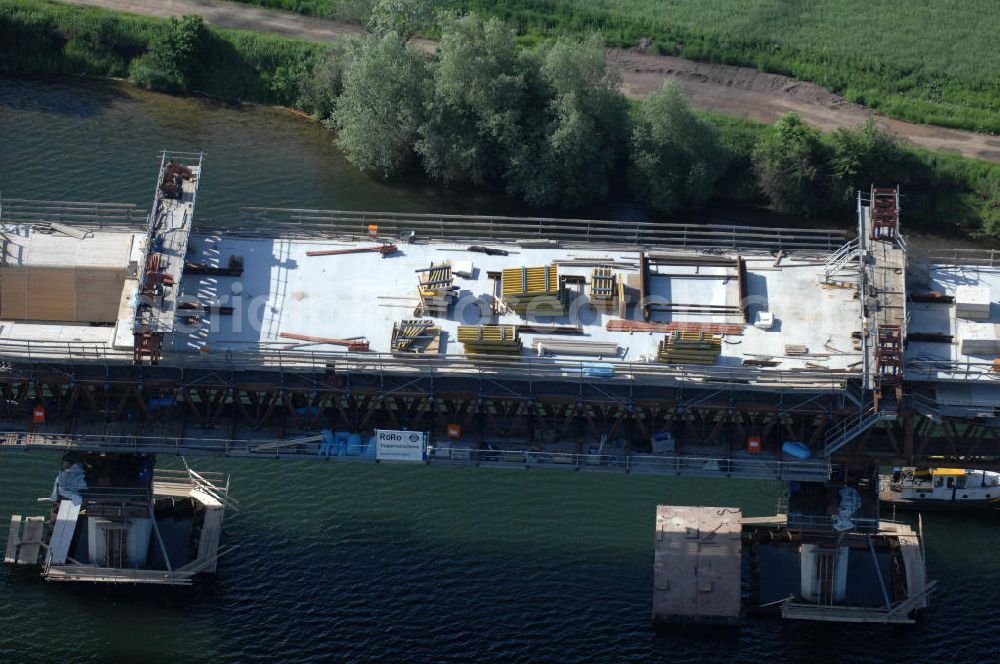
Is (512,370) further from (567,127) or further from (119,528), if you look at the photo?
(567,127)

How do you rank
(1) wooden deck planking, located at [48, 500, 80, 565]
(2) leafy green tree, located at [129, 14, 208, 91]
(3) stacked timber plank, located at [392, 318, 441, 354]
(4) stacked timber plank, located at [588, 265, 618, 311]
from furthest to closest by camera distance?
(2) leafy green tree, located at [129, 14, 208, 91]
(1) wooden deck planking, located at [48, 500, 80, 565]
(4) stacked timber plank, located at [588, 265, 618, 311]
(3) stacked timber plank, located at [392, 318, 441, 354]

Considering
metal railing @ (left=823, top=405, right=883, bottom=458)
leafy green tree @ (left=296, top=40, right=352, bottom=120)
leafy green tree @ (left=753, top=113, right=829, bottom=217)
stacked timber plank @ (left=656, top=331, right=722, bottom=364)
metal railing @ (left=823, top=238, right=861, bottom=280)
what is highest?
leafy green tree @ (left=296, top=40, right=352, bottom=120)

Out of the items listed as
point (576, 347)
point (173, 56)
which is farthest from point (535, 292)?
point (173, 56)

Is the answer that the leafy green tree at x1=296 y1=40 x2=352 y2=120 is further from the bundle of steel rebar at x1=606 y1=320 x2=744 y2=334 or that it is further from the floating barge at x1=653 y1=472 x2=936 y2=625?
the floating barge at x1=653 y1=472 x2=936 y2=625

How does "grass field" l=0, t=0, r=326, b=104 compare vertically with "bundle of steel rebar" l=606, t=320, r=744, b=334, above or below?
above

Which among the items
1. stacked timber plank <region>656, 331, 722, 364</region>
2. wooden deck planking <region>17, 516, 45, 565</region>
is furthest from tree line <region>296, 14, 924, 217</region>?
wooden deck planking <region>17, 516, 45, 565</region>

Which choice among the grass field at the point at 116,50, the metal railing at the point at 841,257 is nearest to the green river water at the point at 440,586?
the metal railing at the point at 841,257
